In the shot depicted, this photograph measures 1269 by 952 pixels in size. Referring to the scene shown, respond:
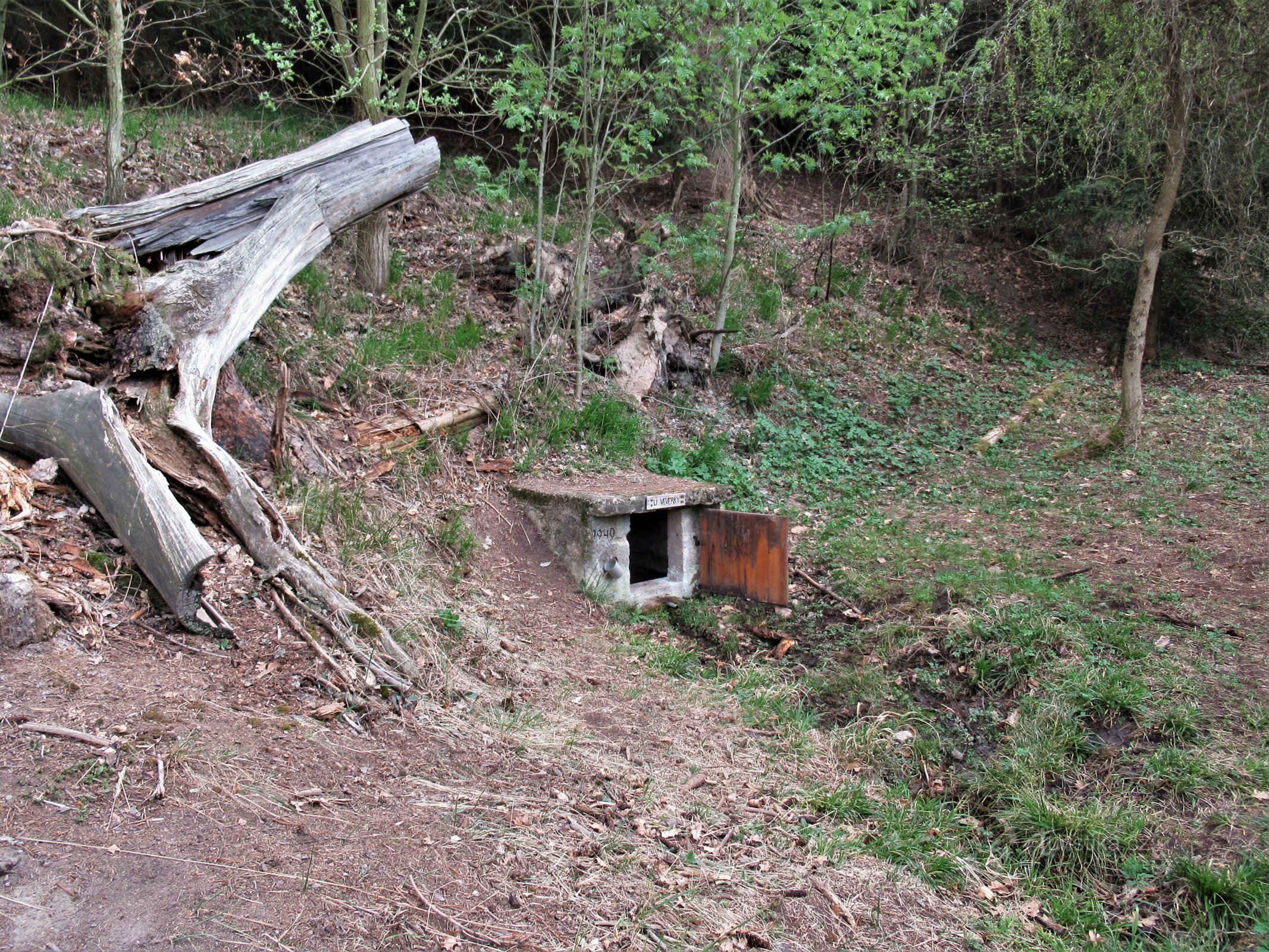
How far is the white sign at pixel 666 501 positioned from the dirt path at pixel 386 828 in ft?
7.99

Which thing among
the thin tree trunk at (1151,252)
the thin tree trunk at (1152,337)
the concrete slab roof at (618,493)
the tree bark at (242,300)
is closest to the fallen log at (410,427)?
the concrete slab roof at (618,493)

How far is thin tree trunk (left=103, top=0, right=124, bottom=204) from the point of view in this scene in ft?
20.7

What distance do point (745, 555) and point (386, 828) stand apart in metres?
4.19

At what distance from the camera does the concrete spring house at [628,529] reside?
647 centimetres

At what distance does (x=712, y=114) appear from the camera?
802cm

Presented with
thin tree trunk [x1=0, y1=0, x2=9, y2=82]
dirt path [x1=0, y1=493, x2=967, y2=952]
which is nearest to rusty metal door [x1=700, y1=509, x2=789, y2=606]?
dirt path [x1=0, y1=493, x2=967, y2=952]

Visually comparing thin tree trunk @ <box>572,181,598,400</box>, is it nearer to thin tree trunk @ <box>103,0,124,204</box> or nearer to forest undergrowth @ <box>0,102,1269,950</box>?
forest undergrowth @ <box>0,102,1269,950</box>

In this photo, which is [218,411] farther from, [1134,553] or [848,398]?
[848,398]

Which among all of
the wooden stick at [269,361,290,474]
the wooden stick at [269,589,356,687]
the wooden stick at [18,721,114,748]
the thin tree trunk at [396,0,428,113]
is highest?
the thin tree trunk at [396,0,428,113]

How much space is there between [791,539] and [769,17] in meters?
4.48

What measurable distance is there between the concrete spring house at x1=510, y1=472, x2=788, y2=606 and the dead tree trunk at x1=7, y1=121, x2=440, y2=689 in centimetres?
244

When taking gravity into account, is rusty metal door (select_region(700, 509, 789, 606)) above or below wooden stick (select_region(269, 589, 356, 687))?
below

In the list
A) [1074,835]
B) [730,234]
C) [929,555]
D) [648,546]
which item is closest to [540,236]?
[730,234]

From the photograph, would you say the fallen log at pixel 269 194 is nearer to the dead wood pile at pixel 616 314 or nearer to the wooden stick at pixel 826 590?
the dead wood pile at pixel 616 314
